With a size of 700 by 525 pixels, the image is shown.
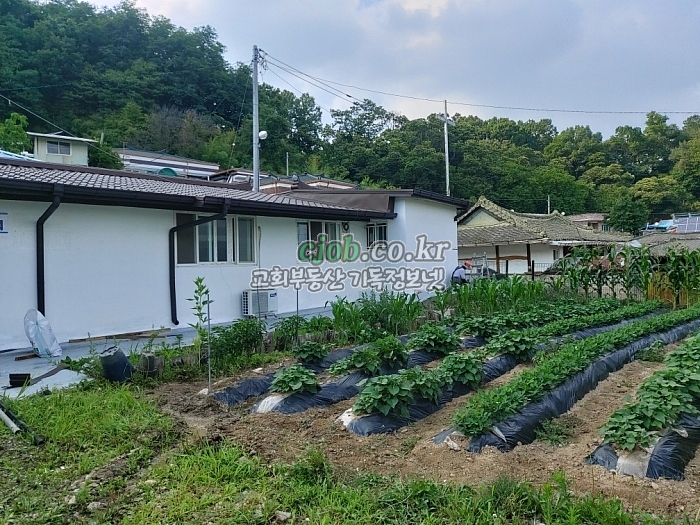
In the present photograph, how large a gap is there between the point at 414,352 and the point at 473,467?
2.89 m

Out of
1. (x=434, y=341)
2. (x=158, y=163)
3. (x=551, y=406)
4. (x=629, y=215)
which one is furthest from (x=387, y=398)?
(x=629, y=215)

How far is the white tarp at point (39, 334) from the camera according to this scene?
238 inches

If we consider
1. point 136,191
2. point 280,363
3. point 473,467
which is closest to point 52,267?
point 136,191

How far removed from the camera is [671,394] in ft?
11.3

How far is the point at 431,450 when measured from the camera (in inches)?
126

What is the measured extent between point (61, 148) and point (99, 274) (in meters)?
22.2

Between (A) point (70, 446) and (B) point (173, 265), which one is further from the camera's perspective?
(B) point (173, 265)

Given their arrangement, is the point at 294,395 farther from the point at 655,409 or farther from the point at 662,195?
the point at 662,195

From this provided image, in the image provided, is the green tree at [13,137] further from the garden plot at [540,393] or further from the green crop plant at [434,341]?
the garden plot at [540,393]

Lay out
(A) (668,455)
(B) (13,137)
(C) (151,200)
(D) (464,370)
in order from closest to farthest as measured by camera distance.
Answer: (A) (668,455)
(D) (464,370)
(C) (151,200)
(B) (13,137)

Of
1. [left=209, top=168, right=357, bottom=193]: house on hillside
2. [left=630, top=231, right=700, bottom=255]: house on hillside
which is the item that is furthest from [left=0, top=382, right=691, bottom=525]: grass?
[left=630, top=231, right=700, bottom=255]: house on hillside

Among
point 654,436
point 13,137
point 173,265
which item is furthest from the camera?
point 13,137

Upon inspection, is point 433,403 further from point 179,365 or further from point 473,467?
point 179,365

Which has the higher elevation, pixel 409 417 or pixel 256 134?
pixel 256 134
